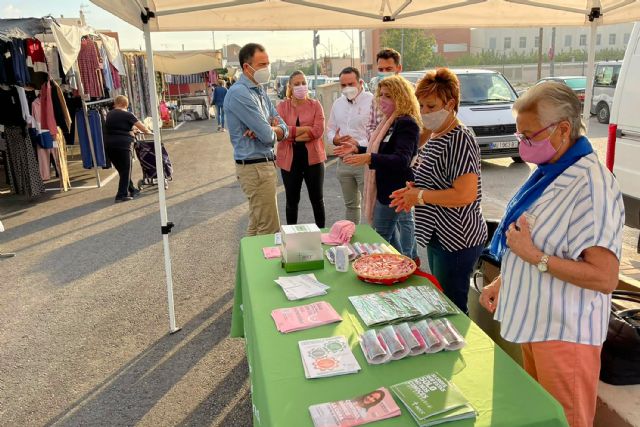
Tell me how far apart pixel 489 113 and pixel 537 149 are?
8.19 metres

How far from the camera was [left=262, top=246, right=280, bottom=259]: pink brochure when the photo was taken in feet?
9.22

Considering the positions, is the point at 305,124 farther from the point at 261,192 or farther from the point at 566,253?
the point at 566,253

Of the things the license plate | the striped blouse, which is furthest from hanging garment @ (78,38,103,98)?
the striped blouse

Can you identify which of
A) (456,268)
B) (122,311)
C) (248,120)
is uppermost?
(248,120)

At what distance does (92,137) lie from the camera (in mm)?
8547

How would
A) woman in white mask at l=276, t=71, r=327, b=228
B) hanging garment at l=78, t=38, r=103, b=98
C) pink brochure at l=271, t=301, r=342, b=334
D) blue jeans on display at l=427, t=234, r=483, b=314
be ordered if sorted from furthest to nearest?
hanging garment at l=78, t=38, r=103, b=98 → woman in white mask at l=276, t=71, r=327, b=228 → blue jeans on display at l=427, t=234, r=483, b=314 → pink brochure at l=271, t=301, r=342, b=334

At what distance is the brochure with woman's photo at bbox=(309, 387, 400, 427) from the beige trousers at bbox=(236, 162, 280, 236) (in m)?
2.58

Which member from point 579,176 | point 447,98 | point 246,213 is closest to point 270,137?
point 447,98

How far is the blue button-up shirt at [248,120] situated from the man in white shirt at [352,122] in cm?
93

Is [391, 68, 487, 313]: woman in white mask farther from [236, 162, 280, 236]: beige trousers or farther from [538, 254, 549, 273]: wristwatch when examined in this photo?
[236, 162, 280, 236]: beige trousers

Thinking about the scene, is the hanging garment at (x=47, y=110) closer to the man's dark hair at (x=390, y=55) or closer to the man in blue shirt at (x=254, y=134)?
the man in blue shirt at (x=254, y=134)

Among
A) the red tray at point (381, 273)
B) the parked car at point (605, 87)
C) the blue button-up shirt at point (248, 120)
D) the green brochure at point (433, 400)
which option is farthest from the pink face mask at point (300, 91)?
the parked car at point (605, 87)

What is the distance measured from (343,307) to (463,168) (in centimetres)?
96

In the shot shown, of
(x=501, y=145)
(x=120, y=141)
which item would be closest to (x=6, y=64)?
(x=120, y=141)
